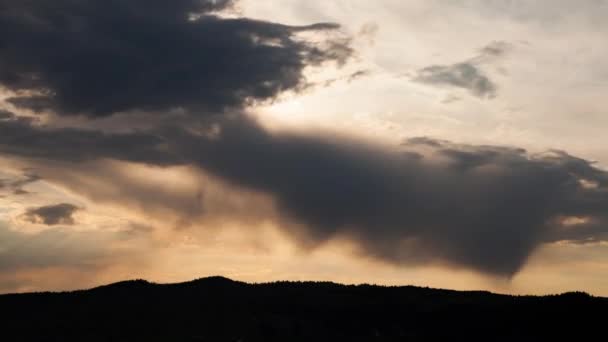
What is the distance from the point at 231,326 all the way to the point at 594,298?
32755mm

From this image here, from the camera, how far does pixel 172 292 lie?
2810 inches

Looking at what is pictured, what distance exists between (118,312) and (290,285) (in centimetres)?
1734

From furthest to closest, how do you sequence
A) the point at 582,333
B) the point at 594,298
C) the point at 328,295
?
the point at 328,295 → the point at 594,298 → the point at 582,333

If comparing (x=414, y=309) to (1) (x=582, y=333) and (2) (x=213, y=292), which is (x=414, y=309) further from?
(2) (x=213, y=292)

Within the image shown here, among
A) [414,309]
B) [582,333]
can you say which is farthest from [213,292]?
[582,333]

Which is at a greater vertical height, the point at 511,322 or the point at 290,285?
the point at 290,285

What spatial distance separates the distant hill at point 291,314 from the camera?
60.4 metres

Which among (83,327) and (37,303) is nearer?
(83,327)

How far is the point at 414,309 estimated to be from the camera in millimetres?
66375

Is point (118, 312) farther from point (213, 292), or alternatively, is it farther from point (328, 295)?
point (328, 295)

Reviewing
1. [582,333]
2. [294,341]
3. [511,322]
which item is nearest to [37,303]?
[294,341]

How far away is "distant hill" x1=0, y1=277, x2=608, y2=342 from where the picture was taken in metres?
60.4

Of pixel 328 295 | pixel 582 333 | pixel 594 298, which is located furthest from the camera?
pixel 328 295

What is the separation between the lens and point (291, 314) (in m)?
65.3
